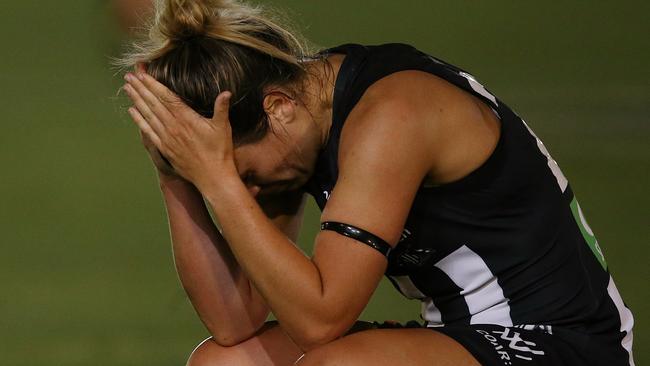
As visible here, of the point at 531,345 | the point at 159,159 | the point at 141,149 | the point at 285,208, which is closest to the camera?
the point at 531,345

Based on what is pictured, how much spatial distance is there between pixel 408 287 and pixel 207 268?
0.95 feet

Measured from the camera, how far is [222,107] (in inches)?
50.5

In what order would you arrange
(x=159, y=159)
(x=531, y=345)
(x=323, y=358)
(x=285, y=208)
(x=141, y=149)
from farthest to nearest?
(x=141, y=149) < (x=285, y=208) < (x=159, y=159) < (x=531, y=345) < (x=323, y=358)

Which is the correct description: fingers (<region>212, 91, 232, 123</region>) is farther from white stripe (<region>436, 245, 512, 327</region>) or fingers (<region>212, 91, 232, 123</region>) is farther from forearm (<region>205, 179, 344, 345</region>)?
white stripe (<region>436, 245, 512, 327</region>)

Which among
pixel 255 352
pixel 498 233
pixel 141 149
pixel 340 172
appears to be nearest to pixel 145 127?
pixel 340 172

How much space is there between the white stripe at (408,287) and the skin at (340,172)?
0.58ft

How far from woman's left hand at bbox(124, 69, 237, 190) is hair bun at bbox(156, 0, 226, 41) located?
67 millimetres

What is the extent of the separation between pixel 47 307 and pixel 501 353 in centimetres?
132

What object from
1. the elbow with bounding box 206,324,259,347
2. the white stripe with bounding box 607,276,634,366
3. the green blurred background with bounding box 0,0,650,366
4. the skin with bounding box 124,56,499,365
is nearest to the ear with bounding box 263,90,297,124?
the skin with bounding box 124,56,499,365

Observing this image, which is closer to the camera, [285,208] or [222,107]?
[222,107]

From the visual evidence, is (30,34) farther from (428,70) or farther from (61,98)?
(428,70)

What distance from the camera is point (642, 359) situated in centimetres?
204

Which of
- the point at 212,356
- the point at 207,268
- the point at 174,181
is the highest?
the point at 174,181

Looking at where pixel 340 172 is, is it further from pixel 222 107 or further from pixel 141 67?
pixel 141 67
